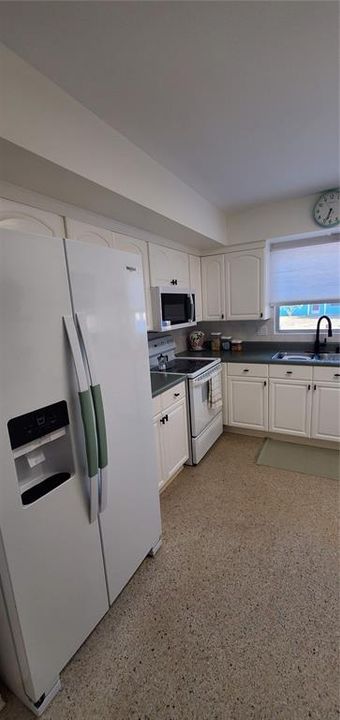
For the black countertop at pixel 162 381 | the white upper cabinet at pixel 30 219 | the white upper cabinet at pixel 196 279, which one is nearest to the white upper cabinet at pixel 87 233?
A: the white upper cabinet at pixel 30 219

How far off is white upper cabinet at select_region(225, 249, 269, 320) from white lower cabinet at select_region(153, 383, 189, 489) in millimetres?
1399

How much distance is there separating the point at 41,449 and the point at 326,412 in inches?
104

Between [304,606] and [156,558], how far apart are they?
0.84 meters

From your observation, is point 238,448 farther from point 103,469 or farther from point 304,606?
point 103,469

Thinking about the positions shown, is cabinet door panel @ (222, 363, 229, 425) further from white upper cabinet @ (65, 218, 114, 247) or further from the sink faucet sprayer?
white upper cabinet @ (65, 218, 114, 247)

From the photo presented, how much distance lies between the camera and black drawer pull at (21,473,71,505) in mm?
1045

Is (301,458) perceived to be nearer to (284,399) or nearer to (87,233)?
(284,399)

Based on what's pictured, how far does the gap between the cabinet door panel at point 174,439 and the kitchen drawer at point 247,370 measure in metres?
0.92

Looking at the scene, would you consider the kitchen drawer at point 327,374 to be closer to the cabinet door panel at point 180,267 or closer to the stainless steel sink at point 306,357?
the stainless steel sink at point 306,357

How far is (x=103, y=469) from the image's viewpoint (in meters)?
1.29

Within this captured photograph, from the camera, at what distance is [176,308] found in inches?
108

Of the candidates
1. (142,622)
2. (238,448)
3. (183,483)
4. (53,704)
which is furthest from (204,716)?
(238,448)

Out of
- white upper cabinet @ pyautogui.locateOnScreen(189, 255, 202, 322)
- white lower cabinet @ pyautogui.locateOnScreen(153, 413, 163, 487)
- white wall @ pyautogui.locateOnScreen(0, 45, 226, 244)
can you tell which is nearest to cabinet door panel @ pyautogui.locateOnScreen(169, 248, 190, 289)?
white upper cabinet @ pyautogui.locateOnScreen(189, 255, 202, 322)

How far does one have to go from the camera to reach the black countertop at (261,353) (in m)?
2.94
